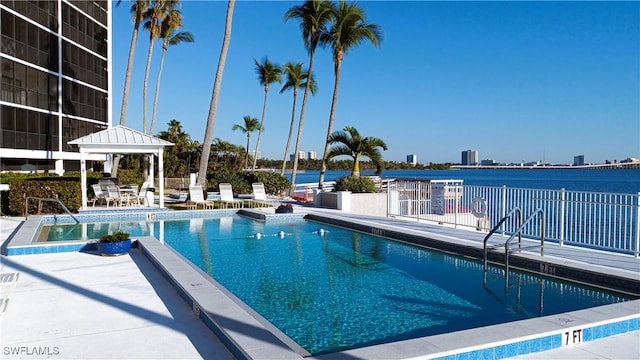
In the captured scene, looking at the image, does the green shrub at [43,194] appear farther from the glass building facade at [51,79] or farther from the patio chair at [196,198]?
the glass building facade at [51,79]

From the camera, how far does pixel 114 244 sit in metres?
8.46

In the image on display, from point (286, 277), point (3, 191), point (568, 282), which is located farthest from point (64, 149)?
point (568, 282)

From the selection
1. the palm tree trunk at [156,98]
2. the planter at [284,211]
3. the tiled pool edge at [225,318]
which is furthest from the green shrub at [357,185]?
the palm tree trunk at [156,98]

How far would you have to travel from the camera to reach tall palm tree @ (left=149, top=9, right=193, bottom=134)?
104ft

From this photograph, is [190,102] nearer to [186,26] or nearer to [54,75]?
[186,26]

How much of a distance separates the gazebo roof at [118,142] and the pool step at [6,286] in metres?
9.25

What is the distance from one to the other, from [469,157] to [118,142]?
4273 inches

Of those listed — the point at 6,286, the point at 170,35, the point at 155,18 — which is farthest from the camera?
the point at 170,35

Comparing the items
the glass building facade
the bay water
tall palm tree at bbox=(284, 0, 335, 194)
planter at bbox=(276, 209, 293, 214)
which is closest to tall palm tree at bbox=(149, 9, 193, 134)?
the glass building facade

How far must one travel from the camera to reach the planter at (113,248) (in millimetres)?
8445

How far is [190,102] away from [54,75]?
929cm

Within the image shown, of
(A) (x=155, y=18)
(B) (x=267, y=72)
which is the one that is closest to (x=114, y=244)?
(A) (x=155, y=18)

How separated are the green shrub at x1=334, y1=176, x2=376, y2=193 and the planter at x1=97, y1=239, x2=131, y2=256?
1022cm

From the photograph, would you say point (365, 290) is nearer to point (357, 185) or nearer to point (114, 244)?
point (114, 244)
